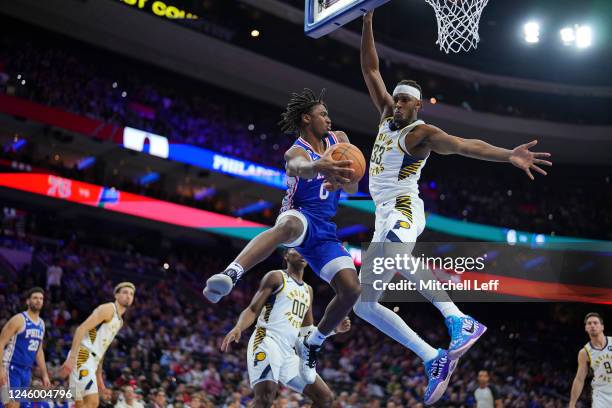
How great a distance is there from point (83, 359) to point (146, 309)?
33.5ft

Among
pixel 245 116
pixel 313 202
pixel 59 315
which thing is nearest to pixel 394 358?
pixel 59 315

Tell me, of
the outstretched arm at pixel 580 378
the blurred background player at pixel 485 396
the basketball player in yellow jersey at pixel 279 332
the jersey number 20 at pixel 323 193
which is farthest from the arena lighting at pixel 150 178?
the jersey number 20 at pixel 323 193

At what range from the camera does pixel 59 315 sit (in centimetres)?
1678

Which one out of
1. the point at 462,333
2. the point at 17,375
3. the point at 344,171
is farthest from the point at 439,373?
the point at 17,375

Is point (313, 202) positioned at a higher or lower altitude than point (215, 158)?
lower

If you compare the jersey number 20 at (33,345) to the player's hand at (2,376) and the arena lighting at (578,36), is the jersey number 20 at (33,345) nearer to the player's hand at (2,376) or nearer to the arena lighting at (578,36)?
the player's hand at (2,376)

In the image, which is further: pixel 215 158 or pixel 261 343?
pixel 215 158

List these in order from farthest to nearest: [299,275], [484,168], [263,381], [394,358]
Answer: [484,168] → [394,358] → [299,275] → [263,381]

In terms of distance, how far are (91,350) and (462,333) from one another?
5.01 metres

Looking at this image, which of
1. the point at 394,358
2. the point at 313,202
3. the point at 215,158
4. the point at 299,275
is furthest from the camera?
the point at 215,158

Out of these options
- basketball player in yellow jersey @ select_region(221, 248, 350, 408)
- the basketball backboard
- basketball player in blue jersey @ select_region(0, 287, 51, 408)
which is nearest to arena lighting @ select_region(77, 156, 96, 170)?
basketball player in blue jersey @ select_region(0, 287, 51, 408)

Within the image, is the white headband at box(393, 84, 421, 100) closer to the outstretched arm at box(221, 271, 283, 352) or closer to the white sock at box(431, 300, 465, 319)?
the white sock at box(431, 300, 465, 319)

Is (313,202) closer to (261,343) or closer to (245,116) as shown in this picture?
(261,343)

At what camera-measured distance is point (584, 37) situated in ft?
96.5
